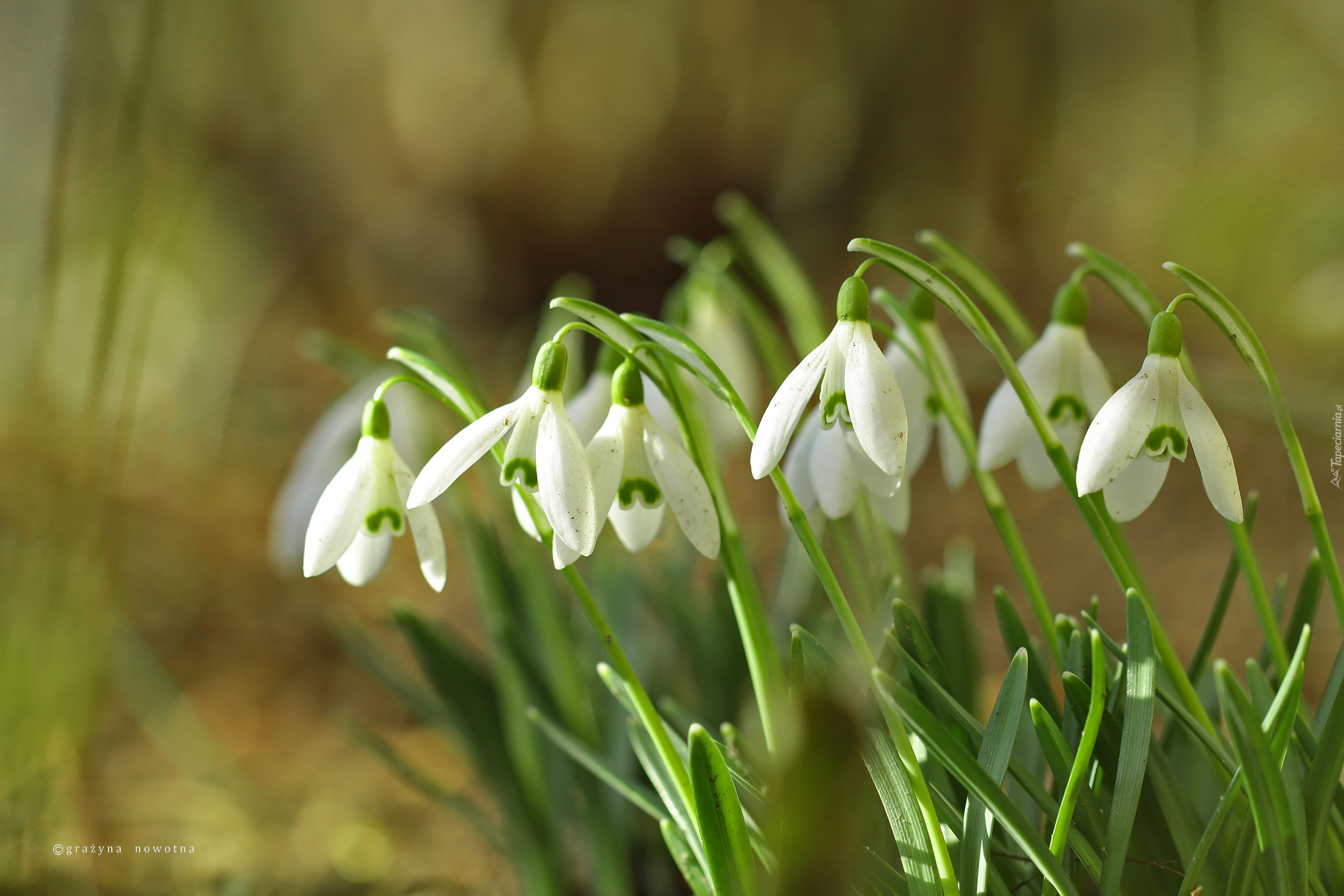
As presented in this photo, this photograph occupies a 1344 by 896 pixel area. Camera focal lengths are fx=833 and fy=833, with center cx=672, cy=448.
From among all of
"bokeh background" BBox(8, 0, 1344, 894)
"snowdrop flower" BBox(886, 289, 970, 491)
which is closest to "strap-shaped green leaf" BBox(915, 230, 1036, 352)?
"snowdrop flower" BBox(886, 289, 970, 491)

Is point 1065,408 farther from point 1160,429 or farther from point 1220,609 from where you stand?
point 1220,609

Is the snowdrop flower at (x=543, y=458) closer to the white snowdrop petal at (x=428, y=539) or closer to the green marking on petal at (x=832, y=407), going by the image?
the white snowdrop petal at (x=428, y=539)

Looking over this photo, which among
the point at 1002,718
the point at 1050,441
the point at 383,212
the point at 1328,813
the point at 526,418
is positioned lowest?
the point at 1328,813

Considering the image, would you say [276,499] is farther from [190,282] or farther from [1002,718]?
[1002,718]

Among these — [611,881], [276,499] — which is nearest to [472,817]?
[611,881]

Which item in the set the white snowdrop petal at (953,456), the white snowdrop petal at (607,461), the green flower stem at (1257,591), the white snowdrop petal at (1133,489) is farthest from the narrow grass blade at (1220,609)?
the white snowdrop petal at (607,461)

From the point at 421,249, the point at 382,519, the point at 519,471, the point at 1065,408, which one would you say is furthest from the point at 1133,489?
the point at 421,249
